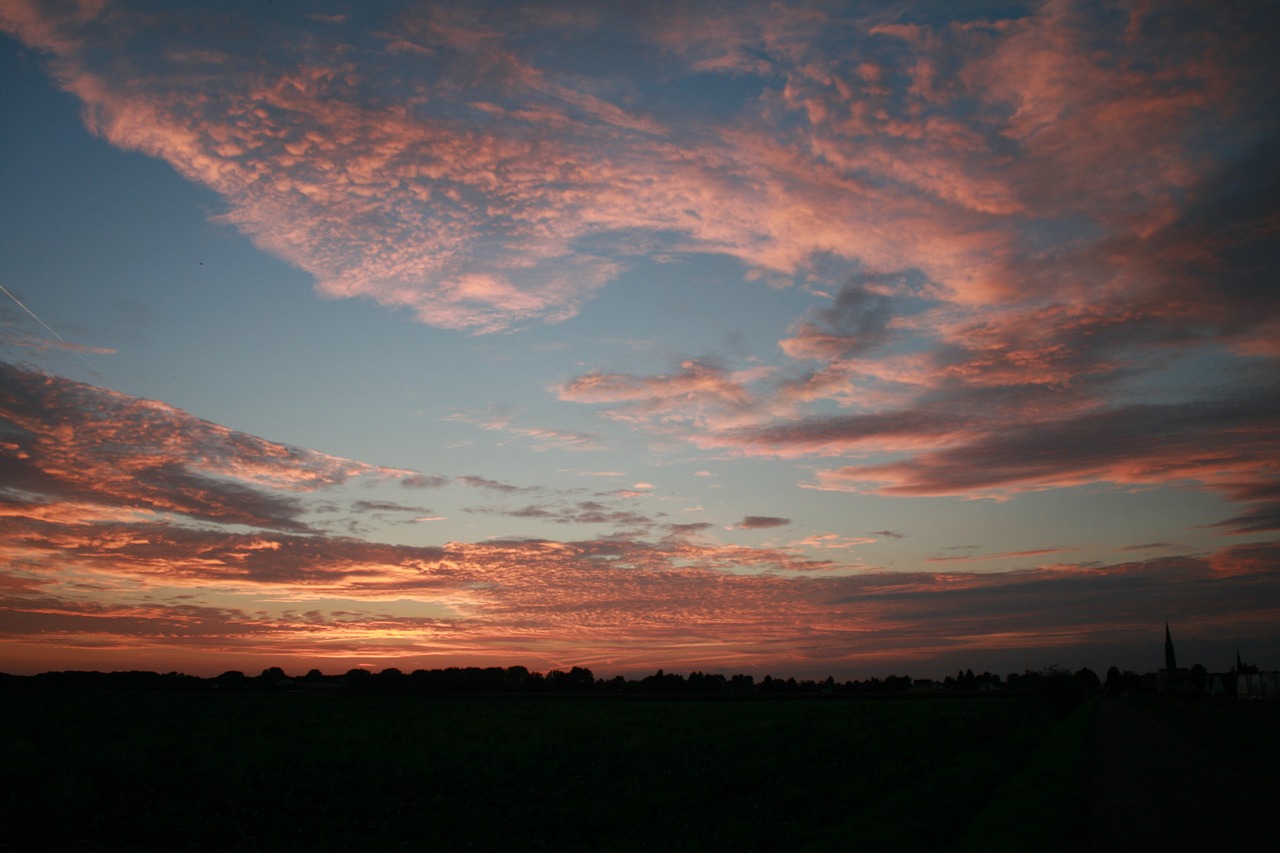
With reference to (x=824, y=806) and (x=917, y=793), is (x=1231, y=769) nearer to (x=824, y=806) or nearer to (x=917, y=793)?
(x=917, y=793)

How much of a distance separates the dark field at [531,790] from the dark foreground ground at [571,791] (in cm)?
9

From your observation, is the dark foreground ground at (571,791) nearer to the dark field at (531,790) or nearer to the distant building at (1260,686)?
the dark field at (531,790)

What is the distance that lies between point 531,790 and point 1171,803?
1787cm

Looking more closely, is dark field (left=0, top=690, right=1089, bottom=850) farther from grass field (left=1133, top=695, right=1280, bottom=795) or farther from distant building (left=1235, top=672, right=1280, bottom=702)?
distant building (left=1235, top=672, right=1280, bottom=702)

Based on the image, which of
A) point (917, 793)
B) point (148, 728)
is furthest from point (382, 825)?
point (148, 728)

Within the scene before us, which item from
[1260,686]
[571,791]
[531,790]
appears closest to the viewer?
[571,791]

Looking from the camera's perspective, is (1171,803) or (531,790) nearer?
(1171,803)

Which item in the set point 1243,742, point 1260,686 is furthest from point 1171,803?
point 1260,686

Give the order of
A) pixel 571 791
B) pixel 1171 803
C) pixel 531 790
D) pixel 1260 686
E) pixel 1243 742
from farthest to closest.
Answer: pixel 1260 686, pixel 1243 742, pixel 531 790, pixel 571 791, pixel 1171 803

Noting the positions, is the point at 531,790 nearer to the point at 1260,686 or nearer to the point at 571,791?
the point at 571,791

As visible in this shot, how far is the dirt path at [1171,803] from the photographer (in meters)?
16.7

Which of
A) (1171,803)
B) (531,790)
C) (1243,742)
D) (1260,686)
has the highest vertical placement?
(1171,803)

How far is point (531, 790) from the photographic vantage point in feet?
81.3

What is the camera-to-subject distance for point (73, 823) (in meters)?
19.4
